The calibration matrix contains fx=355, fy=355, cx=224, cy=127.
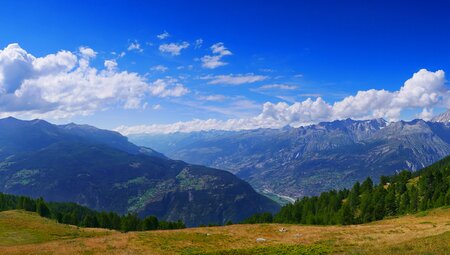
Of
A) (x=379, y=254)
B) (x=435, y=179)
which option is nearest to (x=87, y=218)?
(x=379, y=254)

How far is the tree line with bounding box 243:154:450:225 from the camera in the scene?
115 meters

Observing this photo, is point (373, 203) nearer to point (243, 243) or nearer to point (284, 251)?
point (243, 243)

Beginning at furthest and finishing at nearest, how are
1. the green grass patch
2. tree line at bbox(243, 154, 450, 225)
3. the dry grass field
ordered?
tree line at bbox(243, 154, 450, 225) → the green grass patch → the dry grass field

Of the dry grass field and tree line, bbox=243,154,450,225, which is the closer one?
the dry grass field

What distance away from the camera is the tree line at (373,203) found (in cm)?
11481

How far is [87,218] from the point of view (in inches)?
5221

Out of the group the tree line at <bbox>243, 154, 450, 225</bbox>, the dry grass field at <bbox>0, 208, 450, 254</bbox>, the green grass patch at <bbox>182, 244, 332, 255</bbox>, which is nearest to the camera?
the dry grass field at <bbox>0, 208, 450, 254</bbox>

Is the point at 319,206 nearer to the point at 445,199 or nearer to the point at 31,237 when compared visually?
the point at 445,199

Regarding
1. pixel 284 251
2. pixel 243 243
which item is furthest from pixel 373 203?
pixel 284 251

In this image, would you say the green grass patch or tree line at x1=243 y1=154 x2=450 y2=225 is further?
tree line at x1=243 y1=154 x2=450 y2=225

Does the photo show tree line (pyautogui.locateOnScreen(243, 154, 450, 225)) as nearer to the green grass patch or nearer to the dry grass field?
the dry grass field

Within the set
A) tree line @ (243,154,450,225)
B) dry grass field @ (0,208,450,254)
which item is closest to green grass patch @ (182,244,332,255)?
dry grass field @ (0,208,450,254)

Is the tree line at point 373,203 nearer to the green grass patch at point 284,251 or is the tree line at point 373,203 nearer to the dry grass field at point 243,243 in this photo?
the dry grass field at point 243,243

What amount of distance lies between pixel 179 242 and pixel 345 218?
78999mm
